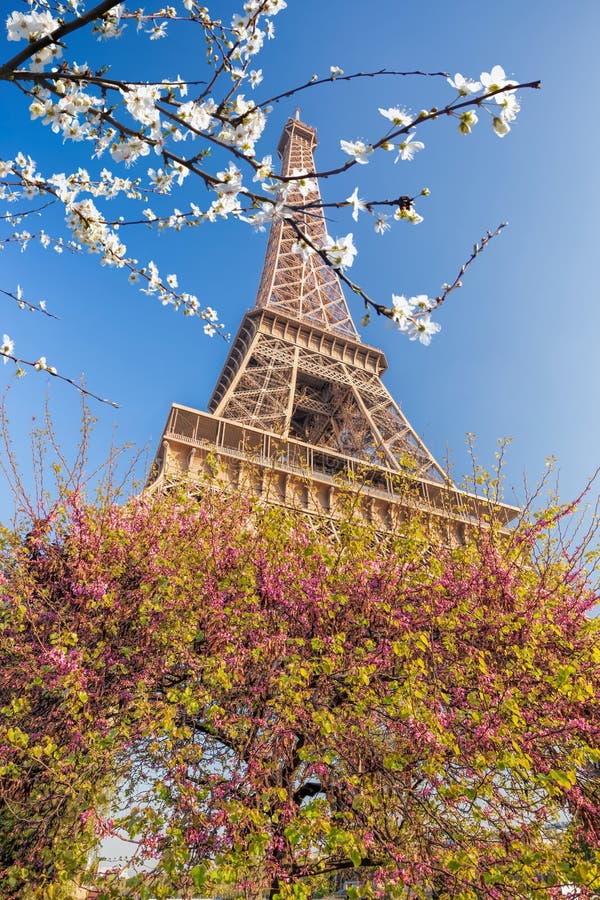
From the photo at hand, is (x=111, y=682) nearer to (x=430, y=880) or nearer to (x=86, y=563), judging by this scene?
(x=86, y=563)

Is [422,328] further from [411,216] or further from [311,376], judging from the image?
[311,376]

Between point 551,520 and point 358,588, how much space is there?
3.04 metres

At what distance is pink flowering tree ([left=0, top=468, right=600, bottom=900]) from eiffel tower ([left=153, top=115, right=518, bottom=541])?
8.61 meters

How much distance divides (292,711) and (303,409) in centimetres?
2809

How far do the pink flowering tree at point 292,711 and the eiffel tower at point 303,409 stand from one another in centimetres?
861

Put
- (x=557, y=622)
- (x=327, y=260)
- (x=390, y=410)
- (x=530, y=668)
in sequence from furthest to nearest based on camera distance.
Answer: (x=390, y=410) → (x=557, y=622) → (x=530, y=668) → (x=327, y=260)

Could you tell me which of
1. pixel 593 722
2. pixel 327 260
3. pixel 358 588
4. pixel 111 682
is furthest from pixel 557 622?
pixel 327 260

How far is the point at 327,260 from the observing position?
2.20 m

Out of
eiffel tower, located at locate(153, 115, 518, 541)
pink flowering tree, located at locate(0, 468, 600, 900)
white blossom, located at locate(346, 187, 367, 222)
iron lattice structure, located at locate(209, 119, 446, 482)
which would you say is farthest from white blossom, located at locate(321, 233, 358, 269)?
iron lattice structure, located at locate(209, 119, 446, 482)

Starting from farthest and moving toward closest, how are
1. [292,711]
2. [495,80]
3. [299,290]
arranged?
[299,290]
[292,711]
[495,80]

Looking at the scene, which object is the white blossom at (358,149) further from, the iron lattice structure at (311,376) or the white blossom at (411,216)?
the iron lattice structure at (311,376)

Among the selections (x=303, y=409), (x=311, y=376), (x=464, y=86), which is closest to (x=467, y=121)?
(x=464, y=86)

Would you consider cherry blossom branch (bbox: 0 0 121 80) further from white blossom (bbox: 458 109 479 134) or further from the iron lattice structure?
the iron lattice structure

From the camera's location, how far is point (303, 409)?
3219cm
